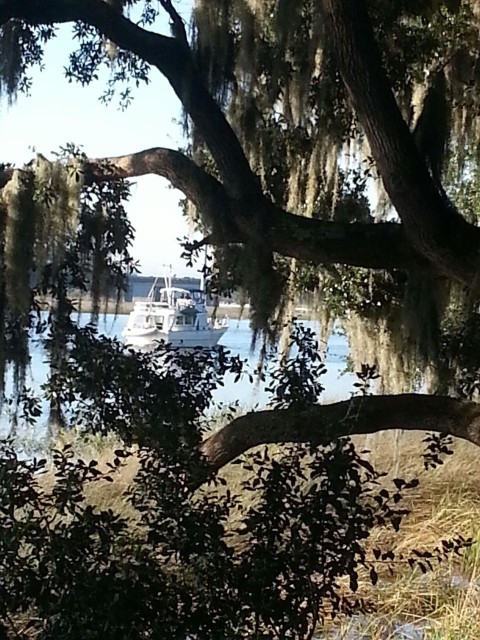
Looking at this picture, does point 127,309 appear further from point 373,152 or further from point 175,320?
point 373,152

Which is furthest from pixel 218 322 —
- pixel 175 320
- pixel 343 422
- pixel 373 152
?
pixel 373 152

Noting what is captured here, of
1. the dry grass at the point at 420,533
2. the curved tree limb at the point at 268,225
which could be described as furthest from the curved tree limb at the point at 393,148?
the dry grass at the point at 420,533

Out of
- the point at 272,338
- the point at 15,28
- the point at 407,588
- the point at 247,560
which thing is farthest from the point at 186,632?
the point at 15,28

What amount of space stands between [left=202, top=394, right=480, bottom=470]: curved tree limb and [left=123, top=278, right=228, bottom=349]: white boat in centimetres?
22

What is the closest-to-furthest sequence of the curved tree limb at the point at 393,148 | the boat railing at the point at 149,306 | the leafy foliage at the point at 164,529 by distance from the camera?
the leafy foliage at the point at 164,529 < the curved tree limb at the point at 393,148 < the boat railing at the point at 149,306

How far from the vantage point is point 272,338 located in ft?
6.42

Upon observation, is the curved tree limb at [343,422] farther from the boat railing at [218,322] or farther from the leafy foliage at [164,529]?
Result: the boat railing at [218,322]

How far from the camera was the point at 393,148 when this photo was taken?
6.05ft

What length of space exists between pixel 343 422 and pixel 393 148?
1.99ft

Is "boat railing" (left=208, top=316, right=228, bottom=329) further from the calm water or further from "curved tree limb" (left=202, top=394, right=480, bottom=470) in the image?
"curved tree limb" (left=202, top=394, right=480, bottom=470)

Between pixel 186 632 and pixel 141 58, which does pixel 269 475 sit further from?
pixel 141 58

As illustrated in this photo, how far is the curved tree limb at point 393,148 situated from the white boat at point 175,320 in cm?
53

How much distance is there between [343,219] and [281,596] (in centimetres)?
108

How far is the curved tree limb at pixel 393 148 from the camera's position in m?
1.83
